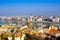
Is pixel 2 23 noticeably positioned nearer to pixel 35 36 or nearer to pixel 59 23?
pixel 35 36

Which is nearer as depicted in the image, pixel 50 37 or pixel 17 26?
pixel 50 37

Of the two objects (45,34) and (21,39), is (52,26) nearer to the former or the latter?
(45,34)

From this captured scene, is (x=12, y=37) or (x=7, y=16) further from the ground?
(x=7, y=16)

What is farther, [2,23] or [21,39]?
[2,23]

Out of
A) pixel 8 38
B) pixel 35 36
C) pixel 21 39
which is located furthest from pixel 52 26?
pixel 8 38

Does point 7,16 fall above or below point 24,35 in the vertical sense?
above

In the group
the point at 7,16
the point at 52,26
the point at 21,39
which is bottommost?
the point at 21,39

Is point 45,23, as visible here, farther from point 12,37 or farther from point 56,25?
point 12,37

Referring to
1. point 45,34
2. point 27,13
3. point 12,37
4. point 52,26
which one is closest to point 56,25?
point 52,26
